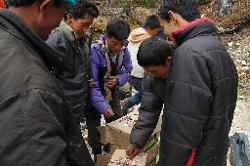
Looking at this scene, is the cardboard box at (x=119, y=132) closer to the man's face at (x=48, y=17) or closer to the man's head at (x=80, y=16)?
the man's head at (x=80, y=16)

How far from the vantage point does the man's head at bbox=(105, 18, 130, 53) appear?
11.8 feet

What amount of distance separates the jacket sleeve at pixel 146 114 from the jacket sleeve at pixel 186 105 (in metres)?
0.49

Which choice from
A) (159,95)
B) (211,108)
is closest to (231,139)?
(159,95)

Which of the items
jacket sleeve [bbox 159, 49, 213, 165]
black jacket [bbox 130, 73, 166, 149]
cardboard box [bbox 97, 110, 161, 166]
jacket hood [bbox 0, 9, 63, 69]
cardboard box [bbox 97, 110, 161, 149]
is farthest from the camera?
cardboard box [bbox 97, 110, 161, 149]

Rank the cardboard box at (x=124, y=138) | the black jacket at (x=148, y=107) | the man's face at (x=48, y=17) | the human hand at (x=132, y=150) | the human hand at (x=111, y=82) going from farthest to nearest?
1. the human hand at (x=111, y=82)
2. the cardboard box at (x=124, y=138)
3. the human hand at (x=132, y=150)
4. the black jacket at (x=148, y=107)
5. the man's face at (x=48, y=17)

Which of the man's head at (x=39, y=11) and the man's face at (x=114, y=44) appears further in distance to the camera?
the man's face at (x=114, y=44)

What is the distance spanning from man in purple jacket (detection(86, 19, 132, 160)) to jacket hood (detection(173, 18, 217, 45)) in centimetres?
142

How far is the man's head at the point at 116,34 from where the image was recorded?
3.58 metres

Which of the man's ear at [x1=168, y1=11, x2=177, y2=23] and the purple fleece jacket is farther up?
the man's ear at [x1=168, y1=11, x2=177, y2=23]

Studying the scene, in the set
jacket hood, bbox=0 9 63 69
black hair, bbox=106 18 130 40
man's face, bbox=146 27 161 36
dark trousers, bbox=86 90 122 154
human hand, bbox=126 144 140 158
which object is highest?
jacket hood, bbox=0 9 63 69

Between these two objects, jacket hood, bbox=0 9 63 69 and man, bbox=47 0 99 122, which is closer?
jacket hood, bbox=0 9 63 69

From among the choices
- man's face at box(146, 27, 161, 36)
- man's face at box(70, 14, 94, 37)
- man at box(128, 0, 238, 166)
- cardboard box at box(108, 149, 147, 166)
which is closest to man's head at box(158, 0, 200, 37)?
man at box(128, 0, 238, 166)

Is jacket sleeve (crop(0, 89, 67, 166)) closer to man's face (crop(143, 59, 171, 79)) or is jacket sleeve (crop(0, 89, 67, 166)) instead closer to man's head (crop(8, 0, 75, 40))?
man's head (crop(8, 0, 75, 40))

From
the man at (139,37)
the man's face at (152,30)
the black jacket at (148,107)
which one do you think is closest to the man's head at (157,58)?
the black jacket at (148,107)
